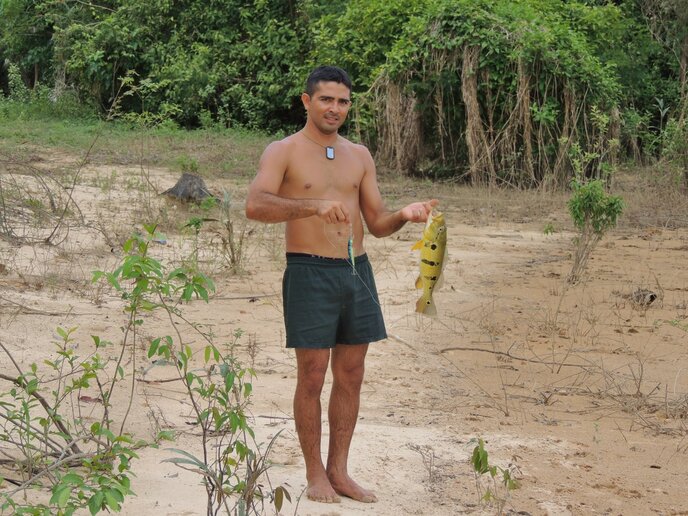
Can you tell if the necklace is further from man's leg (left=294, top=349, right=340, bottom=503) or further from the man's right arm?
man's leg (left=294, top=349, right=340, bottom=503)

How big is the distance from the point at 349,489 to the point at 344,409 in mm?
299

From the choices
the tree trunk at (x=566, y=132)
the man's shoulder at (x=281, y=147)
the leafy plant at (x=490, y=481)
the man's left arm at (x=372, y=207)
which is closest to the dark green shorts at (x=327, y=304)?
the man's left arm at (x=372, y=207)

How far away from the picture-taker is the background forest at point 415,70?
46.4 ft

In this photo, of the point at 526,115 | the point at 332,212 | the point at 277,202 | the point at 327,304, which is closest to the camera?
the point at 332,212

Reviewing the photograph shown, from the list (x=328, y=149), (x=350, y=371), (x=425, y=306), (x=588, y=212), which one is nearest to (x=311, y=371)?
(x=350, y=371)

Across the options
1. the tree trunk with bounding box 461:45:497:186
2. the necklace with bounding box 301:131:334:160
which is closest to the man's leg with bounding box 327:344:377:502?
the necklace with bounding box 301:131:334:160

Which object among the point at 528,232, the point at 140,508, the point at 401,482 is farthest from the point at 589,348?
the point at 528,232

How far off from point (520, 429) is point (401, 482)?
41.3 inches

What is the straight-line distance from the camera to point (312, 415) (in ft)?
12.8

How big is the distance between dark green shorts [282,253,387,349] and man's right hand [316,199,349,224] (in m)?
0.33

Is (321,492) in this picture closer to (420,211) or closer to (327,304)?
(327,304)

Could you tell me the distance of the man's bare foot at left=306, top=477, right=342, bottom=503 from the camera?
386 centimetres

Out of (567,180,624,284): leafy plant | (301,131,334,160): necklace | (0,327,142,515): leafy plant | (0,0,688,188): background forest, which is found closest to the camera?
(0,327,142,515): leafy plant

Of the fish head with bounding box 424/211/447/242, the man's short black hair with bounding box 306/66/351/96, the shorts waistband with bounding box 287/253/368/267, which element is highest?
the man's short black hair with bounding box 306/66/351/96
